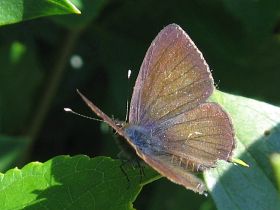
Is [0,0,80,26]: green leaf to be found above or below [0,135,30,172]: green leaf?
above

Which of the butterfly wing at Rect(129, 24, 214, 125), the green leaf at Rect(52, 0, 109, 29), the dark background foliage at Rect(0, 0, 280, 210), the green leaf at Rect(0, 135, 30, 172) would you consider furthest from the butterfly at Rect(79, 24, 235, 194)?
the dark background foliage at Rect(0, 0, 280, 210)

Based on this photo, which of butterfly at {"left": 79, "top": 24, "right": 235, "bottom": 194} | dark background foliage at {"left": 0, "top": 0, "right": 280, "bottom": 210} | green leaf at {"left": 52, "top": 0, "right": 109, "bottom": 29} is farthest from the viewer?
dark background foliage at {"left": 0, "top": 0, "right": 280, "bottom": 210}

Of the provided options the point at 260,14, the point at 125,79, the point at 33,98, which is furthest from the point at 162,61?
the point at 33,98

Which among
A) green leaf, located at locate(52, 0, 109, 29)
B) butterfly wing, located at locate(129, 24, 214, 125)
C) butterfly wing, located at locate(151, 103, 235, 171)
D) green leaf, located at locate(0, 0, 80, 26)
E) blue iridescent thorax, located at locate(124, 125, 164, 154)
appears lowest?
butterfly wing, located at locate(151, 103, 235, 171)

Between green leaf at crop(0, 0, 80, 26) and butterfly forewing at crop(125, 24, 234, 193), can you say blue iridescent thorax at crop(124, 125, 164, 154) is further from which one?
green leaf at crop(0, 0, 80, 26)

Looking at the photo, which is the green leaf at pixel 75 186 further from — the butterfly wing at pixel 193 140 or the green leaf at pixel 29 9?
the green leaf at pixel 29 9

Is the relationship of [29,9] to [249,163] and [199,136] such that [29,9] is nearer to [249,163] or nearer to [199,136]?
[199,136]

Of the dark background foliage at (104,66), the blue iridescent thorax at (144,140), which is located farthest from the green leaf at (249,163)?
the dark background foliage at (104,66)

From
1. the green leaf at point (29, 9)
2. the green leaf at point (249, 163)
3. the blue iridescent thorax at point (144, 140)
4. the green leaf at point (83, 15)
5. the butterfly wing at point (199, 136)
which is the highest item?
the green leaf at point (29, 9)
